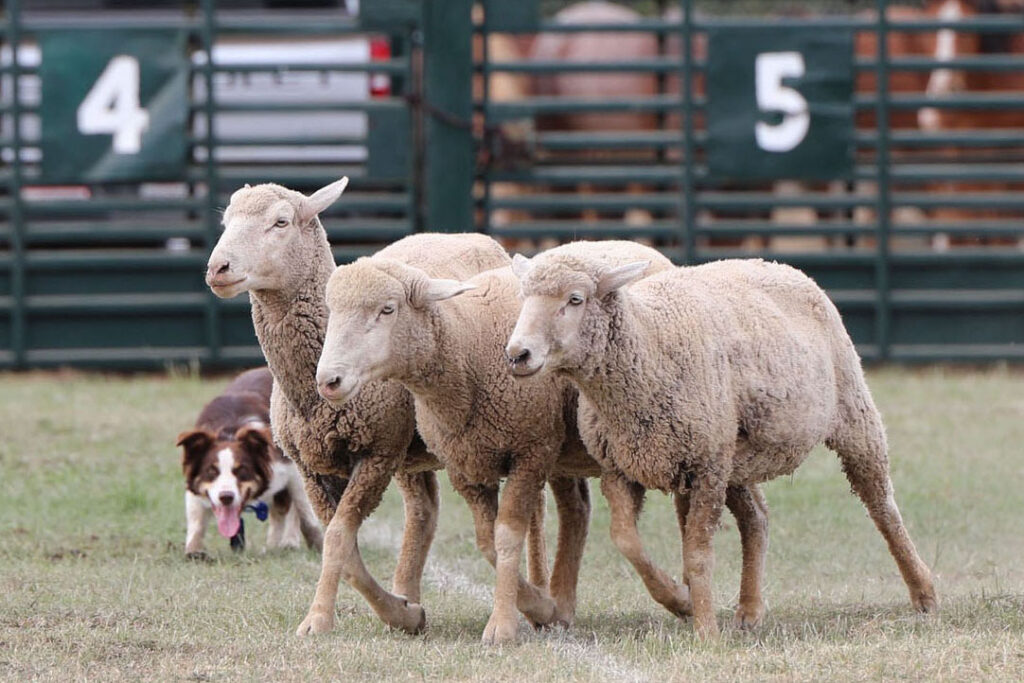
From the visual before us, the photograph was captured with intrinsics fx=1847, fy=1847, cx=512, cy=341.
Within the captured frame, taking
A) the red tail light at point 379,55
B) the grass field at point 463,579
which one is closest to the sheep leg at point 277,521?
the grass field at point 463,579

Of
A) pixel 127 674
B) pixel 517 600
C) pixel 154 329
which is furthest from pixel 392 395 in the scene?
pixel 154 329

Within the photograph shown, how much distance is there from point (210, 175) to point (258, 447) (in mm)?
5273

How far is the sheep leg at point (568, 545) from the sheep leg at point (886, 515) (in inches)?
42.2

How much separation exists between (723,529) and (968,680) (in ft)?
12.9

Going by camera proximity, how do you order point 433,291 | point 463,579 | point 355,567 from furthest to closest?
point 463,579
point 355,567
point 433,291

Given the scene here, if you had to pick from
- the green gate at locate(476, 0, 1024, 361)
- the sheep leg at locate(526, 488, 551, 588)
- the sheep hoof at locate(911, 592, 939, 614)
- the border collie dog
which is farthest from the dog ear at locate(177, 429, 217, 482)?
the green gate at locate(476, 0, 1024, 361)

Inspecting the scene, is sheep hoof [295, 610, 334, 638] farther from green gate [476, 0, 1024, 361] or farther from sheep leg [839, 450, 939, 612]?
green gate [476, 0, 1024, 361]

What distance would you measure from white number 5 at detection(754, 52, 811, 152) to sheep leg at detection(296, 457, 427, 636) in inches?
303

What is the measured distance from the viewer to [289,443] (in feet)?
22.9

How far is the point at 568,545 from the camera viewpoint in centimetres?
717

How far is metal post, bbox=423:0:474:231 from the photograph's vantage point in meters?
13.6

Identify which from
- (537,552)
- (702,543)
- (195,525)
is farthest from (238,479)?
(702,543)

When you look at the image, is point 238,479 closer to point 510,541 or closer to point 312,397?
→ point 312,397

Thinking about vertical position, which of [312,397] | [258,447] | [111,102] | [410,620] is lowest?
[410,620]
